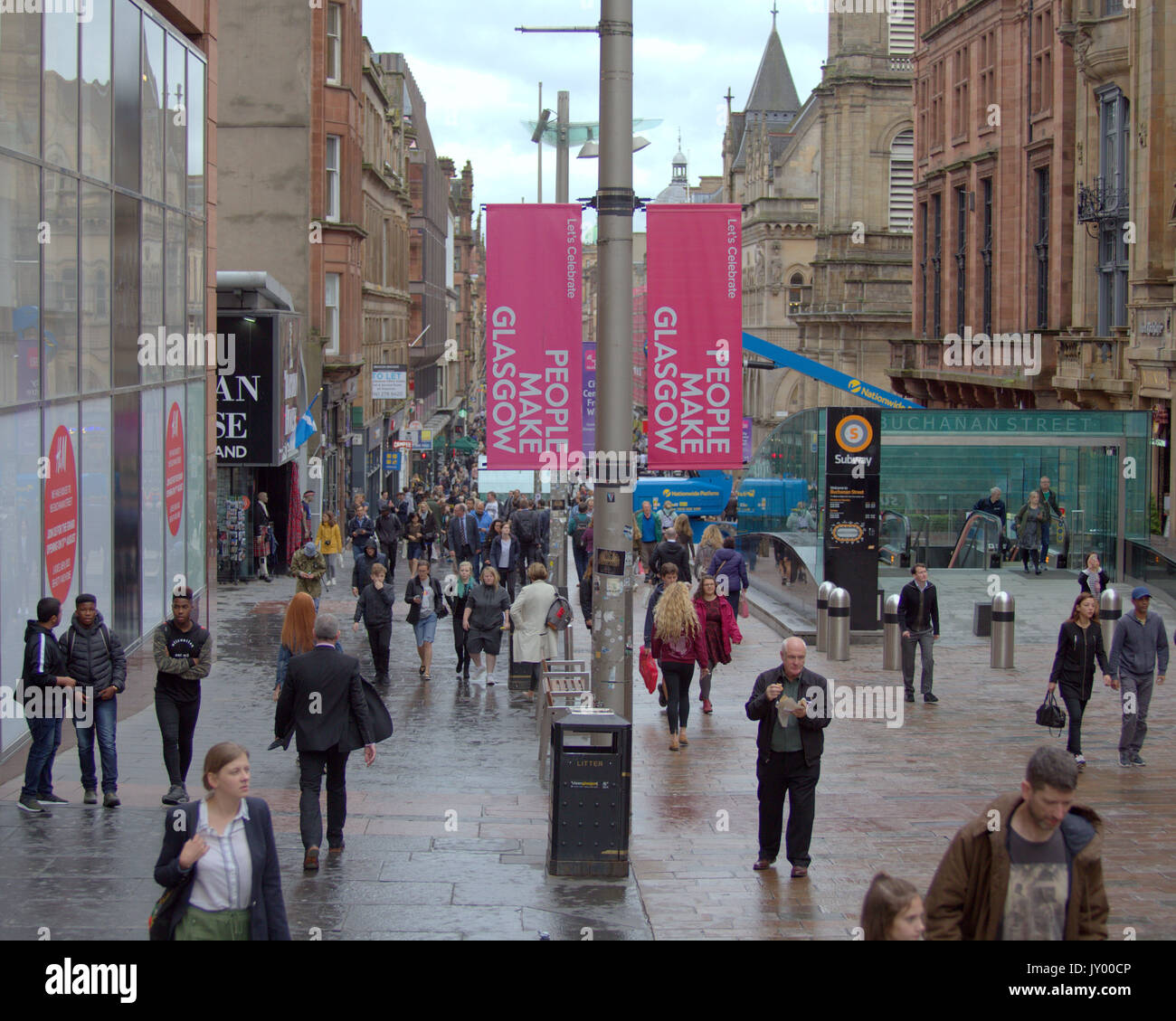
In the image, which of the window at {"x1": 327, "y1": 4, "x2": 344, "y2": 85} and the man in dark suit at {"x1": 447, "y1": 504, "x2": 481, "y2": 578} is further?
the window at {"x1": 327, "y1": 4, "x2": 344, "y2": 85}

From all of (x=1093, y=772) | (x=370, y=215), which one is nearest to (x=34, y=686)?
(x=1093, y=772)

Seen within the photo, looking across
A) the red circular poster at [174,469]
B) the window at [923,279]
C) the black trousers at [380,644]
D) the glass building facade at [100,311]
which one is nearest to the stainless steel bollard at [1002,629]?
the black trousers at [380,644]

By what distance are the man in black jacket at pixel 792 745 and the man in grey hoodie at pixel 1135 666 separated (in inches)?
191

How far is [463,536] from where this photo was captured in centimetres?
2555

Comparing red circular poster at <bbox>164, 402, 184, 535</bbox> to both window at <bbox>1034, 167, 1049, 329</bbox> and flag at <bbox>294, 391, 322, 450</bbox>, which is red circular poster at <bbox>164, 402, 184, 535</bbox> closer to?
flag at <bbox>294, 391, 322, 450</bbox>

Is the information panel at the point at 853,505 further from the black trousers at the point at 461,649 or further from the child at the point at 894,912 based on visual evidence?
the child at the point at 894,912

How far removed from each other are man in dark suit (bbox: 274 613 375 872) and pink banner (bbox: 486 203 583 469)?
102 inches

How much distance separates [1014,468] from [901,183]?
53.0m

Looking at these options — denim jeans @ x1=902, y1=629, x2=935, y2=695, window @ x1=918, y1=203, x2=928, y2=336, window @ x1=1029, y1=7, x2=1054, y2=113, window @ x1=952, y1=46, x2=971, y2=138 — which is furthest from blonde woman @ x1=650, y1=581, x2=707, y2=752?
window @ x1=918, y1=203, x2=928, y2=336

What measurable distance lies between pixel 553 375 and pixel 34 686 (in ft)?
14.8

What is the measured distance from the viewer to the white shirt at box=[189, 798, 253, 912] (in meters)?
6.06

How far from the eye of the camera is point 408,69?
77688 millimetres

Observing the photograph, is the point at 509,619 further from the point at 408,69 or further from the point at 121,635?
the point at 408,69

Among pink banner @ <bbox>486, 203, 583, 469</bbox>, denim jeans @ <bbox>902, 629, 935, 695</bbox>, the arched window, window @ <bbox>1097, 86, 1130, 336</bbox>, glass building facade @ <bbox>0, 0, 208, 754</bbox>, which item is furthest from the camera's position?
the arched window
